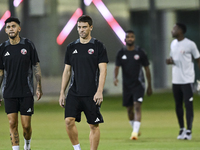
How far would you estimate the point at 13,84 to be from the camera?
21.7ft

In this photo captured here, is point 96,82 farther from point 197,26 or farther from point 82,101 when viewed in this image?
point 197,26

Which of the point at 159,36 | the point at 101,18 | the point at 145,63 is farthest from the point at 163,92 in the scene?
the point at 145,63

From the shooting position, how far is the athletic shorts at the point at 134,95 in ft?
30.2

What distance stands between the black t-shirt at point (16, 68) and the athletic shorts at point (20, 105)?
7cm

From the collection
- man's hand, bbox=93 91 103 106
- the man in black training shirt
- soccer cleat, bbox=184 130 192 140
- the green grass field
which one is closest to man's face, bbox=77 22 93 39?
the man in black training shirt

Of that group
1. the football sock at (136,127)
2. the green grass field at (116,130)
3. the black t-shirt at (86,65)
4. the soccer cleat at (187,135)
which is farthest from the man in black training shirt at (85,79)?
the soccer cleat at (187,135)

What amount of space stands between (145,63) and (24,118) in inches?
131

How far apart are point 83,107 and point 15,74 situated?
3.41ft

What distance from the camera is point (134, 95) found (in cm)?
927

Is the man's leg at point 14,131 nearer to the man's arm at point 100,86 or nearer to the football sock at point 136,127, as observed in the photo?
the man's arm at point 100,86

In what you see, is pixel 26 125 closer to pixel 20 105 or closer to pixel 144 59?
pixel 20 105

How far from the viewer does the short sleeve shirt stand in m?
8.98

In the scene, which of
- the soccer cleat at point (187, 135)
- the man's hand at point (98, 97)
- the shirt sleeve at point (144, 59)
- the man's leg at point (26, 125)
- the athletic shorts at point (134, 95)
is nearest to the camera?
the man's hand at point (98, 97)

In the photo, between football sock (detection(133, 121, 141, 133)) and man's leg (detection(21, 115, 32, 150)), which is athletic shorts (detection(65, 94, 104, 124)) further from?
football sock (detection(133, 121, 141, 133))
